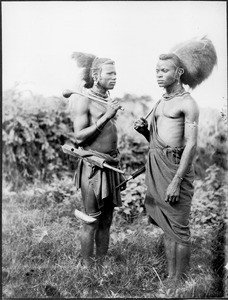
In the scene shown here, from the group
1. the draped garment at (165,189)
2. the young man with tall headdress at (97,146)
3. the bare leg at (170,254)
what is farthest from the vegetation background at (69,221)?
the draped garment at (165,189)

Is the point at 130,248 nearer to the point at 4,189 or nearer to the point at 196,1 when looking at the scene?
the point at 4,189

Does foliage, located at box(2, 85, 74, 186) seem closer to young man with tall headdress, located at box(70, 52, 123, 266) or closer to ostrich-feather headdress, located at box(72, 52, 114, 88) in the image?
ostrich-feather headdress, located at box(72, 52, 114, 88)

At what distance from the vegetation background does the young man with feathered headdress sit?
0.31 meters

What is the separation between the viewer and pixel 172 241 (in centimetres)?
394

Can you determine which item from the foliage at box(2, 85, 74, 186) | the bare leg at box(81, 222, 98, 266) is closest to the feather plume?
the foliage at box(2, 85, 74, 186)

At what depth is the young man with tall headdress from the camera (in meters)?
3.99

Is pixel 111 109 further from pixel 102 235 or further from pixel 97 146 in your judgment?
pixel 102 235

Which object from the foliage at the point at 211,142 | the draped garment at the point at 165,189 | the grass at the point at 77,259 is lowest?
the grass at the point at 77,259

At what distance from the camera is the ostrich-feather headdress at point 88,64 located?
4090 millimetres

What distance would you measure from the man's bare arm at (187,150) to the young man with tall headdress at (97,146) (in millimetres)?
463

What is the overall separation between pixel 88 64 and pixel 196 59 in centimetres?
84

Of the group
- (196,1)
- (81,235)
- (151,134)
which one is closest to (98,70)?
(151,134)

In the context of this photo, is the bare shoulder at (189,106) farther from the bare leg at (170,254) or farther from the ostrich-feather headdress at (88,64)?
the bare leg at (170,254)

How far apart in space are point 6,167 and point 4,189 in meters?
0.21
